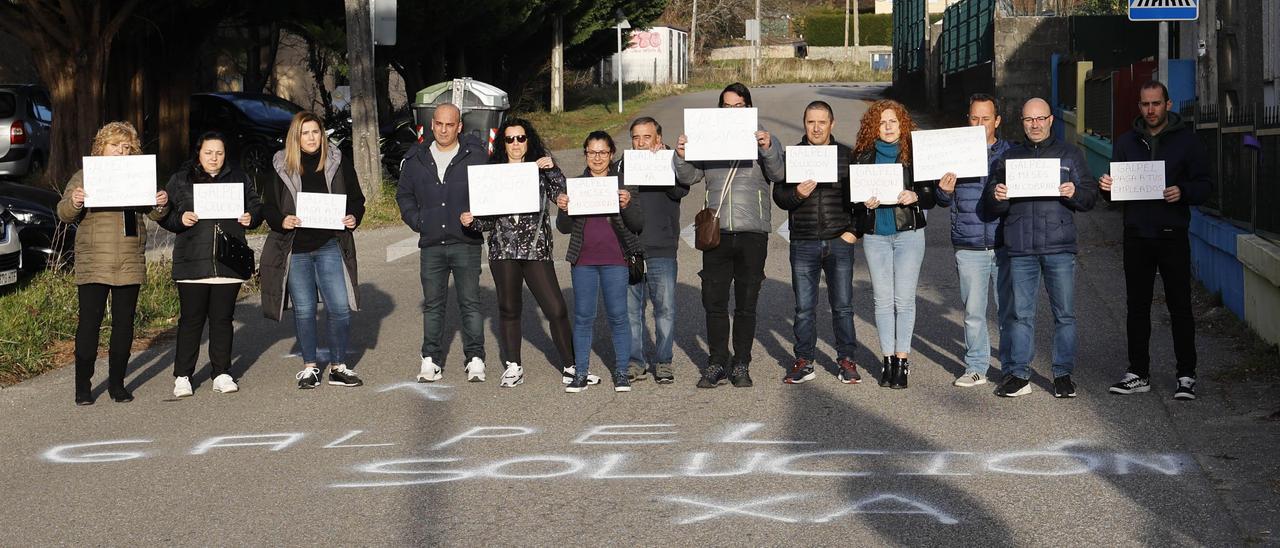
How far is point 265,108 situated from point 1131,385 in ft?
64.4

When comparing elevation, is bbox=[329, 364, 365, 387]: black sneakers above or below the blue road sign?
below

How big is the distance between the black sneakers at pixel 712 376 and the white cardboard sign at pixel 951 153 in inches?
62.7

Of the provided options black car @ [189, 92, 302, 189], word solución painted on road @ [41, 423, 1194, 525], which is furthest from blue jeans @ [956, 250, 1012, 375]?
black car @ [189, 92, 302, 189]

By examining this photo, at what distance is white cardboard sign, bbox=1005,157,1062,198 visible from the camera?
8055 millimetres

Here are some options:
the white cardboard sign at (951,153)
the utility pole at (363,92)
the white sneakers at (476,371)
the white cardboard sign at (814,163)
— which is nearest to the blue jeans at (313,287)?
the white sneakers at (476,371)

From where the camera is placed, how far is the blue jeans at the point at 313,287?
9078mm

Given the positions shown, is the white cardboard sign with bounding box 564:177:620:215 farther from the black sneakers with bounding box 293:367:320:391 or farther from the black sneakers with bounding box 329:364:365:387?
the black sneakers with bounding box 293:367:320:391

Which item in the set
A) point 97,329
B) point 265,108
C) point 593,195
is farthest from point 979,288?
point 265,108

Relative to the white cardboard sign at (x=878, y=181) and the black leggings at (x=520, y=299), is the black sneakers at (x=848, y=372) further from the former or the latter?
the black leggings at (x=520, y=299)

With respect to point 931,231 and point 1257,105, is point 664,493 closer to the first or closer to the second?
point 1257,105

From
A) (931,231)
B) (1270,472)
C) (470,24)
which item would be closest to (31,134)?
(470,24)

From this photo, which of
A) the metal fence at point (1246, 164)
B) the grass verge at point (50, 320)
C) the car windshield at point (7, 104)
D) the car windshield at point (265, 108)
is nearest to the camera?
the metal fence at point (1246, 164)

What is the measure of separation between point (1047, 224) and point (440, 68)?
86.7 feet

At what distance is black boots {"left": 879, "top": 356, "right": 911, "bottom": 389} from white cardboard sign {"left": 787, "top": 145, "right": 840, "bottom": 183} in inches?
42.8
